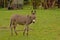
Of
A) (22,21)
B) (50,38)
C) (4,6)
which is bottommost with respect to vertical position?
(4,6)

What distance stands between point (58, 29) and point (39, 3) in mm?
16264

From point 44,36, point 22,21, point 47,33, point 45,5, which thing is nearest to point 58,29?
point 47,33

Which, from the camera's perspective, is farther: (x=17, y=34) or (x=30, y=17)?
(x=17, y=34)

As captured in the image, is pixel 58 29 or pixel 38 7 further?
pixel 38 7

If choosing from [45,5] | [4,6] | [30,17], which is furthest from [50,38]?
[4,6]

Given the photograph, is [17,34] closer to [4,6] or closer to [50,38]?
[50,38]

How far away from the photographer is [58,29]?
45.0ft

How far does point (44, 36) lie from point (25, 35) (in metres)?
0.88

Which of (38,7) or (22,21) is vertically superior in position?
(22,21)

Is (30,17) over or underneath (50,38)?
over

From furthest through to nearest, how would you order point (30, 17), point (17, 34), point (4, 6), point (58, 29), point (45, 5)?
point (4, 6) → point (45, 5) → point (58, 29) → point (17, 34) → point (30, 17)

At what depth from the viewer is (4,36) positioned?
37.8ft

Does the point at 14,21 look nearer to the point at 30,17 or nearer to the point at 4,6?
the point at 30,17

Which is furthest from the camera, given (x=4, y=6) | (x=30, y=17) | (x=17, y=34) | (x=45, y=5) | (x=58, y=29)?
(x=4, y=6)
